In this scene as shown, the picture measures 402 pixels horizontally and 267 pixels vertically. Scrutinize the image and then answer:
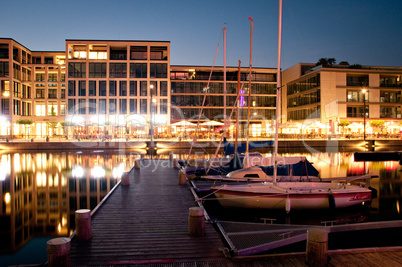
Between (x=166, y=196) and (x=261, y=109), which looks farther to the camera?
(x=261, y=109)

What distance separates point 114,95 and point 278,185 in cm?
5807

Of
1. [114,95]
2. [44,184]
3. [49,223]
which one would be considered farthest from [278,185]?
[114,95]

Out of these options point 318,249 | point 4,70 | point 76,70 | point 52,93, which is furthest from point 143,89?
point 318,249

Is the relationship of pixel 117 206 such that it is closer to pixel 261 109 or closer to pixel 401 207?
pixel 401 207

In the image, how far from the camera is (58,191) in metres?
19.9

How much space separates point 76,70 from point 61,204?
184 feet

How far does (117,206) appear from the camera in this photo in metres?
12.2

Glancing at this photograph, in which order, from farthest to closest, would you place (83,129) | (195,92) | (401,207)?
(195,92) → (83,129) → (401,207)

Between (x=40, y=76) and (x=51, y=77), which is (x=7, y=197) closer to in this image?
(x=51, y=77)

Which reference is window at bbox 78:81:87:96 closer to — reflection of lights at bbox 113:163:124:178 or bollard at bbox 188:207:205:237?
reflection of lights at bbox 113:163:124:178

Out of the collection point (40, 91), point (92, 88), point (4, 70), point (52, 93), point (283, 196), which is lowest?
point (283, 196)

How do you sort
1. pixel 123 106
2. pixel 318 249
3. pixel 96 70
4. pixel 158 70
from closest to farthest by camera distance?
pixel 318 249 < pixel 96 70 < pixel 123 106 < pixel 158 70

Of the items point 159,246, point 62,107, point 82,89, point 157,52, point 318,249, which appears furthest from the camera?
point 62,107

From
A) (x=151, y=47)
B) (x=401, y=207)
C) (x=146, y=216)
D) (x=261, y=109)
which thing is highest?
(x=151, y=47)
